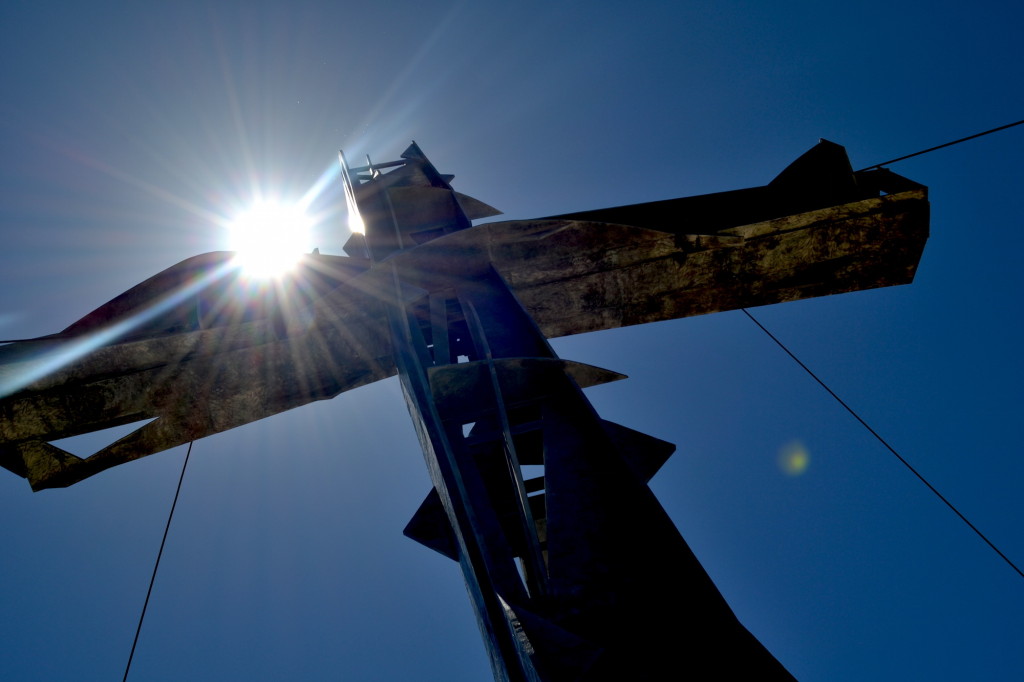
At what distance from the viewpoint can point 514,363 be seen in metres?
2.55

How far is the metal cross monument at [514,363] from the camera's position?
182 centimetres

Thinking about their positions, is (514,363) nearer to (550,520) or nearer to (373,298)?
(550,520)

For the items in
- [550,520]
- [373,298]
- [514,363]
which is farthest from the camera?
[373,298]

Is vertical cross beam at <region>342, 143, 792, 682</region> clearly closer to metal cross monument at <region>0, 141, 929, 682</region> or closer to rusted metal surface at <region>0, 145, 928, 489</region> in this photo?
metal cross monument at <region>0, 141, 929, 682</region>

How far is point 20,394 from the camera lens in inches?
135

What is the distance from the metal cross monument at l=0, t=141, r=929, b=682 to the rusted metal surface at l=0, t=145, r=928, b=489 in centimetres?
2

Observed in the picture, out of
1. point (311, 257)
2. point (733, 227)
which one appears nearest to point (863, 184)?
point (733, 227)

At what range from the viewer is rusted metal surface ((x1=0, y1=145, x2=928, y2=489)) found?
359 cm

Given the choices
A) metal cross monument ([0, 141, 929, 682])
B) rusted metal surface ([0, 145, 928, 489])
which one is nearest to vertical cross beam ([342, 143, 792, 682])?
metal cross monument ([0, 141, 929, 682])

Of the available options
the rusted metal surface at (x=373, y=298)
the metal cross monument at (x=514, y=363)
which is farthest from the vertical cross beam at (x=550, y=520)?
the rusted metal surface at (x=373, y=298)

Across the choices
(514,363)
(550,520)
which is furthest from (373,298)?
(550,520)

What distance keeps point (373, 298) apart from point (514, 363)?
1750 millimetres

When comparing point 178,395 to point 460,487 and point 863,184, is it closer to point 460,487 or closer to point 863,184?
point 460,487

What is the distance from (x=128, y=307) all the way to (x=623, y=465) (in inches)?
139
